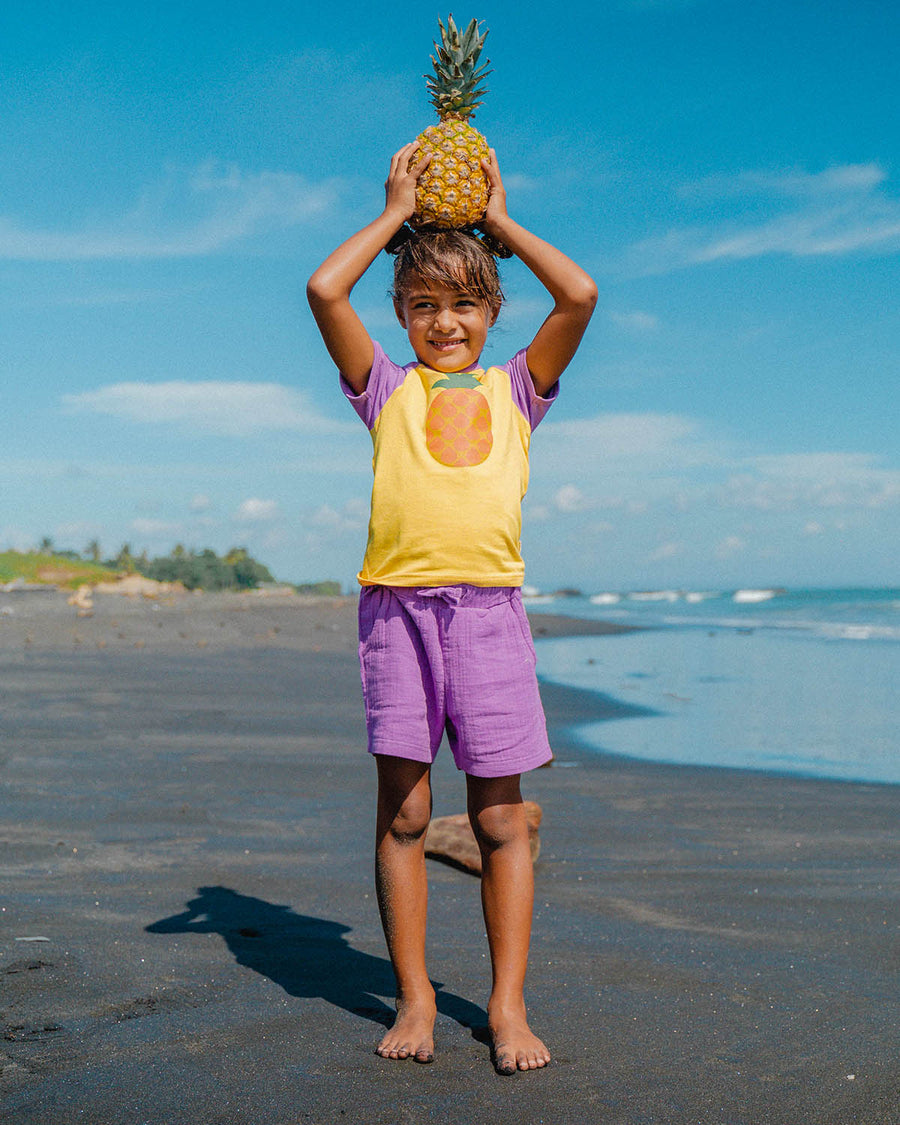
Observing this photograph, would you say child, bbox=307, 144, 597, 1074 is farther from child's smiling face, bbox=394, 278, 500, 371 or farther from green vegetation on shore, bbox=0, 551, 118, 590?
green vegetation on shore, bbox=0, 551, 118, 590

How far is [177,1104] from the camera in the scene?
2.10m

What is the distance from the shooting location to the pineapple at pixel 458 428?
266 cm

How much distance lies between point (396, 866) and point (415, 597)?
73cm

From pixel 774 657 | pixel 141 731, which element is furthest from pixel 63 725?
pixel 774 657

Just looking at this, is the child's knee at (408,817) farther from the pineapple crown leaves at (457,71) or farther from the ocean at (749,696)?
the ocean at (749,696)

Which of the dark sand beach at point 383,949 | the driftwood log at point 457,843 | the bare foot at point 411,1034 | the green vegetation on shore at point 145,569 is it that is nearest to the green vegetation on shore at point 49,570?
the green vegetation on shore at point 145,569

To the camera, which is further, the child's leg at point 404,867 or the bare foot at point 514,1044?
the child's leg at point 404,867

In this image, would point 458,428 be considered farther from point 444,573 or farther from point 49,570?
point 49,570

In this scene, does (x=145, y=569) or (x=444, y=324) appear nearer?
(x=444, y=324)

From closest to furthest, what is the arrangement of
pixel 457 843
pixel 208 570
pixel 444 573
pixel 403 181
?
pixel 444 573
pixel 403 181
pixel 457 843
pixel 208 570

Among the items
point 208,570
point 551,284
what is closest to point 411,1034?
point 551,284

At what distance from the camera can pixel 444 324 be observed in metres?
2.75

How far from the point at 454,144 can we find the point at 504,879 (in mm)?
1981

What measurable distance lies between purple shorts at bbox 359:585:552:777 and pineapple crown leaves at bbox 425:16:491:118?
1369 millimetres
